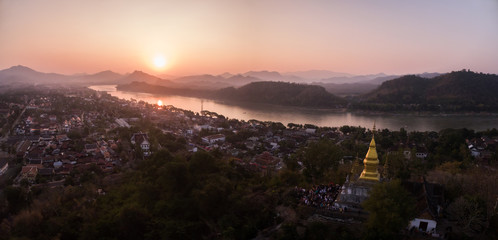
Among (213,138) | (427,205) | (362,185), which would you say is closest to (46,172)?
(213,138)

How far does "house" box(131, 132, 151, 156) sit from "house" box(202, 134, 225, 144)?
2.59 m

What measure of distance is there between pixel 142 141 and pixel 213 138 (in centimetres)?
342

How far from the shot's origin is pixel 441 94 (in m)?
30.7

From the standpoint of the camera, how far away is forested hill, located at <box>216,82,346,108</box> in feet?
101

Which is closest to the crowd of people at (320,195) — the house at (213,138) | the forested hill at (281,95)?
the house at (213,138)

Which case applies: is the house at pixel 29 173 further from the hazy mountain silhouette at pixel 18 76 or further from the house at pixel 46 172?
the hazy mountain silhouette at pixel 18 76

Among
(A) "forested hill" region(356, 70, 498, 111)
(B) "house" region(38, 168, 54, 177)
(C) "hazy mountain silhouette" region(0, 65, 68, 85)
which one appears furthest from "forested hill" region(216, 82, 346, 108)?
(C) "hazy mountain silhouette" region(0, 65, 68, 85)

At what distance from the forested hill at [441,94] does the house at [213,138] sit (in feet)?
55.4

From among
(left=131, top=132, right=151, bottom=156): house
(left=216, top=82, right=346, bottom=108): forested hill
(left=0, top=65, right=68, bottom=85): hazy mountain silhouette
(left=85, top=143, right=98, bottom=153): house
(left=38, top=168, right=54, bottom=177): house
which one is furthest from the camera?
(left=0, top=65, right=68, bottom=85): hazy mountain silhouette

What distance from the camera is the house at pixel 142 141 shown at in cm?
1060

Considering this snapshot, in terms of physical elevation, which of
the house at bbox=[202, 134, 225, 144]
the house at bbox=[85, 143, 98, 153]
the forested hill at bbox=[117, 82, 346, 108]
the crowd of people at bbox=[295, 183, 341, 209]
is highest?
the forested hill at bbox=[117, 82, 346, 108]

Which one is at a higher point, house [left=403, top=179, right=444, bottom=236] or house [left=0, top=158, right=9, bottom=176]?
house [left=403, top=179, right=444, bottom=236]

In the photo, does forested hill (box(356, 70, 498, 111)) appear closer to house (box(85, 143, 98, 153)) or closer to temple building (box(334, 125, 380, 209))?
house (box(85, 143, 98, 153))

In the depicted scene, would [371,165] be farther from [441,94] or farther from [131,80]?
[131,80]
